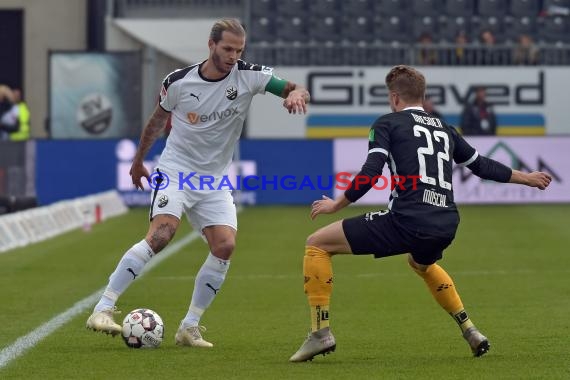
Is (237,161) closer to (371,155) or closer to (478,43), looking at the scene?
(478,43)

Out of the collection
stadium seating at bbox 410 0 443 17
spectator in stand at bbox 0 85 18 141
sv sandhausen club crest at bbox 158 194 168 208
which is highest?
stadium seating at bbox 410 0 443 17

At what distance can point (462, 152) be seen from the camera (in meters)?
8.61

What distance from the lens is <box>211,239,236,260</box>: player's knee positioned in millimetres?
9445

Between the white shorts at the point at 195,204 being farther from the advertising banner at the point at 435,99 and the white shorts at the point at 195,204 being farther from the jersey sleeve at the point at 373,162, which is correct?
the advertising banner at the point at 435,99

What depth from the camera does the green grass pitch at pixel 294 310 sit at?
809cm

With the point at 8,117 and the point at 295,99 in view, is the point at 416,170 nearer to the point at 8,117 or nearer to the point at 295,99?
the point at 295,99

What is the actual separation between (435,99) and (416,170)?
73.8 feet

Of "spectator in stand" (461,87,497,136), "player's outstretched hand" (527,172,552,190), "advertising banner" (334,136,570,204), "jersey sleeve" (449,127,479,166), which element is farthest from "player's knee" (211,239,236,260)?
"spectator in stand" (461,87,497,136)

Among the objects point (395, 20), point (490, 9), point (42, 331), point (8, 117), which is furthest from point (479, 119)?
point (42, 331)

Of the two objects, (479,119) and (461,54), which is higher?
(461,54)

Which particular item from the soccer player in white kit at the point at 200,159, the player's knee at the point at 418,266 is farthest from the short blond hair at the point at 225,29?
the player's knee at the point at 418,266

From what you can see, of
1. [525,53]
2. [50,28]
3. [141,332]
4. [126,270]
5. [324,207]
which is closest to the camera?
[324,207]

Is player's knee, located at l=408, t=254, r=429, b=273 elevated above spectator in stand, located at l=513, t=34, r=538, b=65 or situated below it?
below

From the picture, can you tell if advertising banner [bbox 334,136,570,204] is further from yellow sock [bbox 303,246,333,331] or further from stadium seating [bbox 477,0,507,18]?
yellow sock [bbox 303,246,333,331]
